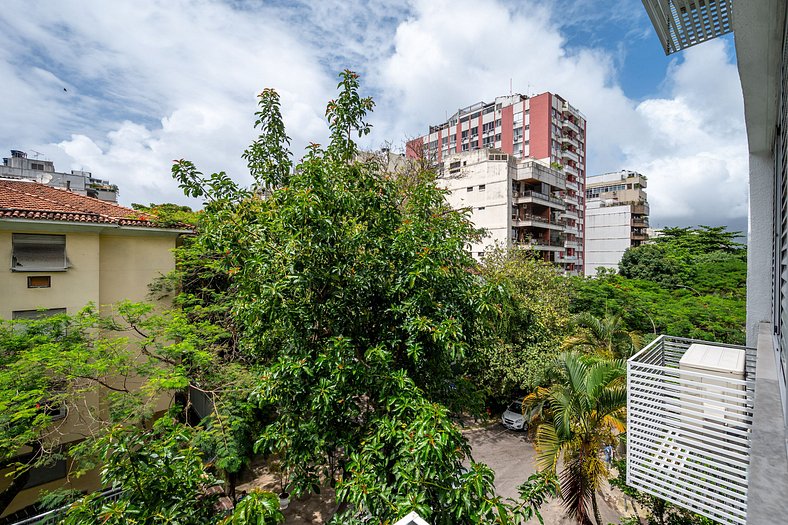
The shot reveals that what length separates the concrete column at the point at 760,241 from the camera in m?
5.97

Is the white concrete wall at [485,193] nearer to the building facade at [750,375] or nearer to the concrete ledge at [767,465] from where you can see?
the building facade at [750,375]

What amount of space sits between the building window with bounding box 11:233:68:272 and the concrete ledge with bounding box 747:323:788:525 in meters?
A: 14.2

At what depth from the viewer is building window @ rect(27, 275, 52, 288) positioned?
10.0 metres

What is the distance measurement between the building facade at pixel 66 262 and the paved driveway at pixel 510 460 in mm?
11476

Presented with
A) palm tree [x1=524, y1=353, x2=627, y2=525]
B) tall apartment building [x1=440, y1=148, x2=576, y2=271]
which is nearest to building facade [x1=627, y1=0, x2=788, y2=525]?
palm tree [x1=524, y1=353, x2=627, y2=525]

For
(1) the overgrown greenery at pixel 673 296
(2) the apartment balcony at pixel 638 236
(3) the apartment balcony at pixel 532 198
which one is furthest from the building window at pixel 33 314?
(2) the apartment balcony at pixel 638 236

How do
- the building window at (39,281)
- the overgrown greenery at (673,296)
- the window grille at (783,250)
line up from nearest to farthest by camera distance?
1. the window grille at (783,250)
2. the building window at (39,281)
3. the overgrown greenery at (673,296)

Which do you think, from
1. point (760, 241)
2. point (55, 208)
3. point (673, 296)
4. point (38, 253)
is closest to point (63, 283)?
point (38, 253)

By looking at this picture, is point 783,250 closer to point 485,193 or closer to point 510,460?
point 510,460

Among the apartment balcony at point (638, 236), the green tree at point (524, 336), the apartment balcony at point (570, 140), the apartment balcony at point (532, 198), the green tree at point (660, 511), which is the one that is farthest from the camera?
the apartment balcony at point (638, 236)

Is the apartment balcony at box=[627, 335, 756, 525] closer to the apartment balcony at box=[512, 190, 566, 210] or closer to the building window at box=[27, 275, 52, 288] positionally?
the building window at box=[27, 275, 52, 288]

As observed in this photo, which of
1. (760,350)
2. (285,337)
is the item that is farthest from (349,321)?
(760,350)

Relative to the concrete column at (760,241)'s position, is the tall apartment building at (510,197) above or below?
above

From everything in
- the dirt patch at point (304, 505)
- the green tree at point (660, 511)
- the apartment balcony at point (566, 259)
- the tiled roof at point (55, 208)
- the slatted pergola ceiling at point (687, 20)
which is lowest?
the dirt patch at point (304, 505)
